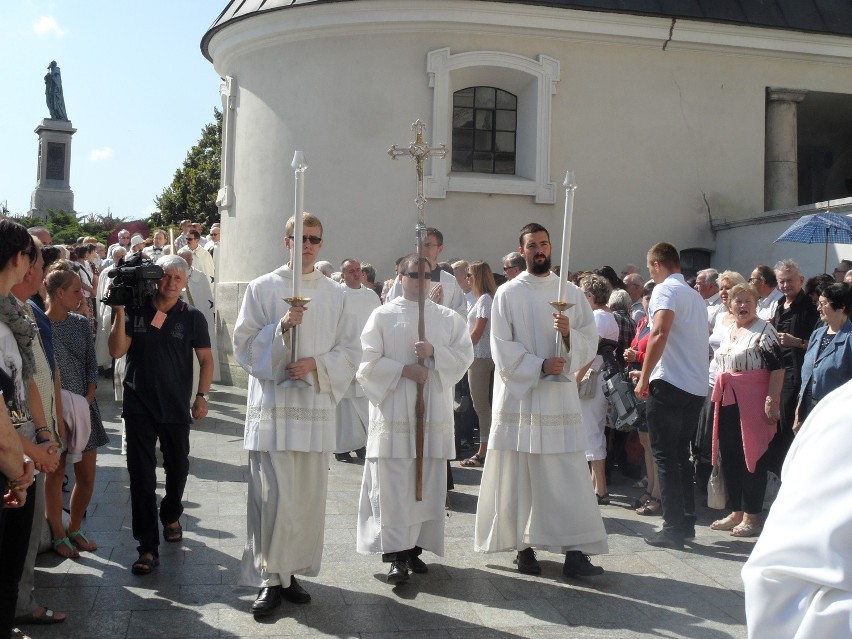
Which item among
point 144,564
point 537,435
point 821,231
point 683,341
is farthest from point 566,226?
point 821,231

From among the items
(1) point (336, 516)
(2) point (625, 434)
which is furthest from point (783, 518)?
(2) point (625, 434)

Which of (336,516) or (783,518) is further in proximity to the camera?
(336,516)

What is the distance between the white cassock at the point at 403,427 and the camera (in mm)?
6203

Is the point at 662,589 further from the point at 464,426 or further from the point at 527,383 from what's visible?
the point at 464,426

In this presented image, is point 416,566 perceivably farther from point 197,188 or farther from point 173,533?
point 197,188

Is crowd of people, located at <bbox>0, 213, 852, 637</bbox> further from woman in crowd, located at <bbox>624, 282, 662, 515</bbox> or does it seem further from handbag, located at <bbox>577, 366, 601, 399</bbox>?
handbag, located at <bbox>577, 366, 601, 399</bbox>

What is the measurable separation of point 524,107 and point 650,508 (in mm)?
8791

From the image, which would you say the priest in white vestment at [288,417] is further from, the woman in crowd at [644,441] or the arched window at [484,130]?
the arched window at [484,130]

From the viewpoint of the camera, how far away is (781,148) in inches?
632

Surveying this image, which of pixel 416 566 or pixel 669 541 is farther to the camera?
pixel 669 541

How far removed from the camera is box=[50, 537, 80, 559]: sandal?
6393 mm

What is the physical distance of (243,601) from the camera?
5.71 m

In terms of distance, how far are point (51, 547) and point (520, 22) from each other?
10797 millimetres

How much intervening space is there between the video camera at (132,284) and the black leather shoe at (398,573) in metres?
2.27
